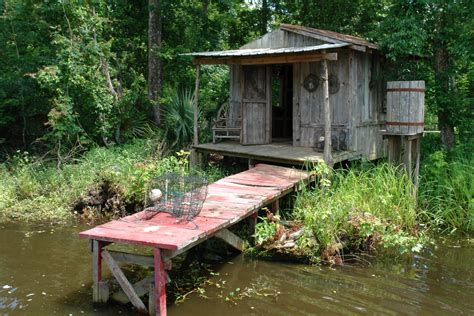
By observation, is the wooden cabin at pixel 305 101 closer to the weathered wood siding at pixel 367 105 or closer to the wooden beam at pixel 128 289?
the weathered wood siding at pixel 367 105

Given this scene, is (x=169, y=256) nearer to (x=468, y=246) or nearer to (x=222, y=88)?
(x=468, y=246)

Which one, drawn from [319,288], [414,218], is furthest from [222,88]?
[319,288]

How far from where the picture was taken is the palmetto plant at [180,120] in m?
12.4

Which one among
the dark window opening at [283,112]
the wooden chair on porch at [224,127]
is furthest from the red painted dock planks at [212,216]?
the dark window opening at [283,112]

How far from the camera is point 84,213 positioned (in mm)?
9516

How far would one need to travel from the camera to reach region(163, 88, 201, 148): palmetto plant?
40.5 ft

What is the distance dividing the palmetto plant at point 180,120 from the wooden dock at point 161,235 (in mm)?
4663

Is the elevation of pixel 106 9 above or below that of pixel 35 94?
above

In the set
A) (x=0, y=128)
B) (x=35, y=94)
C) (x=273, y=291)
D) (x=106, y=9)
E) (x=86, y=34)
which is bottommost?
(x=273, y=291)

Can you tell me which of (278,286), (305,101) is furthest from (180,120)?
(278,286)

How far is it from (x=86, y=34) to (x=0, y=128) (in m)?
4.22

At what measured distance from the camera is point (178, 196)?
6684 mm

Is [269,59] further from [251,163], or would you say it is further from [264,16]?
[264,16]

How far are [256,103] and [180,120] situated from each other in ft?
7.68
